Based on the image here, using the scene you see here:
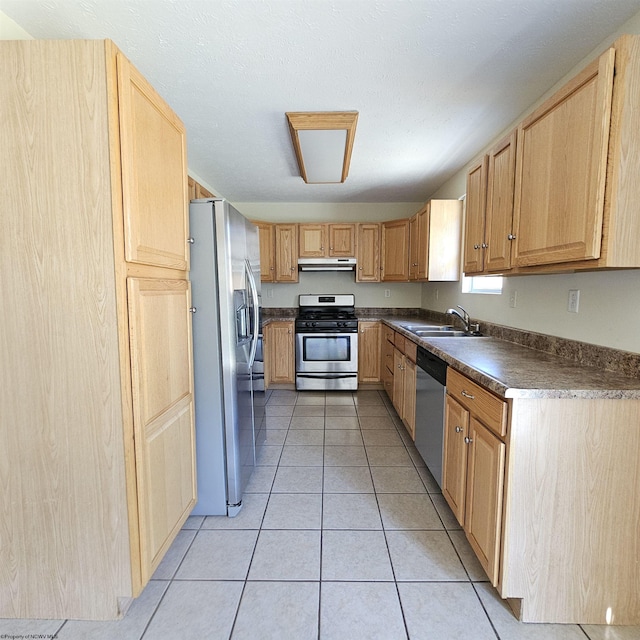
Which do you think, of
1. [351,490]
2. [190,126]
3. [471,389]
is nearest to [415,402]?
[351,490]

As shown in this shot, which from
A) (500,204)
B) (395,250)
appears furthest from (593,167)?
(395,250)

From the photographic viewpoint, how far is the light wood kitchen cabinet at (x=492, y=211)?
170cm

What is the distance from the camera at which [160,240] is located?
133 cm

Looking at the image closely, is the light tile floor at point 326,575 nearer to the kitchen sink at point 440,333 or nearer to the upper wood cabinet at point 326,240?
the kitchen sink at point 440,333

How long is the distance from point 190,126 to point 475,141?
7.04 feet

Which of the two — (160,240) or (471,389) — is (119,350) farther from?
(471,389)

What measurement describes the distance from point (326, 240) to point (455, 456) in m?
3.21

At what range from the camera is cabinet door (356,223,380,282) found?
4301 millimetres

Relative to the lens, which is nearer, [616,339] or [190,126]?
[616,339]

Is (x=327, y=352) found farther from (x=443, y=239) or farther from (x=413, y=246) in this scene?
(x=443, y=239)

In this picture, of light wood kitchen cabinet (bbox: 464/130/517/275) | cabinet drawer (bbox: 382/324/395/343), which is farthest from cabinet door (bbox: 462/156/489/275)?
cabinet drawer (bbox: 382/324/395/343)

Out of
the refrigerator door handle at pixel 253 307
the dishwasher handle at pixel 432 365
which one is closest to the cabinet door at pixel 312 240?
the refrigerator door handle at pixel 253 307

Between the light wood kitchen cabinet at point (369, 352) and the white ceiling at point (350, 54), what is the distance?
7.13ft

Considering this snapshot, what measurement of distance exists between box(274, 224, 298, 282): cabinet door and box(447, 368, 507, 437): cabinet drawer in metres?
2.94
